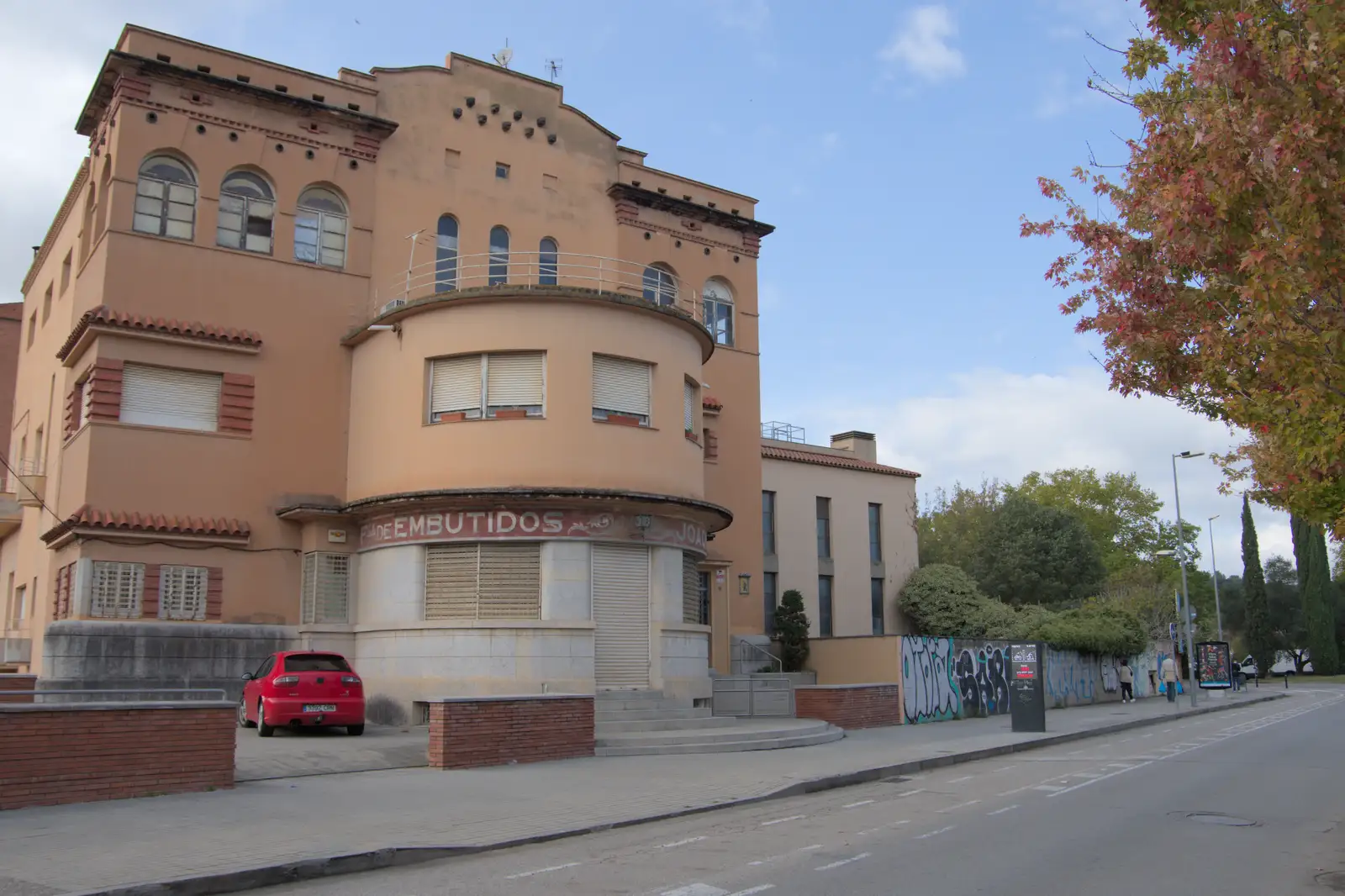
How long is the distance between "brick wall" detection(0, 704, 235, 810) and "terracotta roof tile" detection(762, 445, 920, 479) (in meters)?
25.2

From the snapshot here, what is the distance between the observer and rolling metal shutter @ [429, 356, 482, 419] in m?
21.6

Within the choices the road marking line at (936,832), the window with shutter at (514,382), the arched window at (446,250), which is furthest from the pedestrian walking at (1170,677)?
the road marking line at (936,832)

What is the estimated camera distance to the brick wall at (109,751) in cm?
1128

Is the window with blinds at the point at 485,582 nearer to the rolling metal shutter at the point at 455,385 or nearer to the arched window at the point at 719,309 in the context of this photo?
the rolling metal shutter at the point at 455,385

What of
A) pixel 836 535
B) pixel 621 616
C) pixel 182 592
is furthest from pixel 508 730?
pixel 836 535

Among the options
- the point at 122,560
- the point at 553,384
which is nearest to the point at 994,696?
the point at 553,384

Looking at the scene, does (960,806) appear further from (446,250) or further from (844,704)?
(446,250)

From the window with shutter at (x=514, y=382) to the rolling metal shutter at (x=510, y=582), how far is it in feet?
8.90

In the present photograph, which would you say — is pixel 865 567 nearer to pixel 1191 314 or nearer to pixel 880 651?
pixel 880 651

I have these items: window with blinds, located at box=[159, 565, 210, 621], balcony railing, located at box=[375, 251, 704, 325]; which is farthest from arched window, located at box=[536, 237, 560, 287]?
window with blinds, located at box=[159, 565, 210, 621]

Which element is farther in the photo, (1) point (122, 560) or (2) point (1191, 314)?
(1) point (122, 560)

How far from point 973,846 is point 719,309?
21.8m

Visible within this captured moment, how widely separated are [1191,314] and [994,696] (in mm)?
19744

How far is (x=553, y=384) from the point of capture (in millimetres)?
21297
